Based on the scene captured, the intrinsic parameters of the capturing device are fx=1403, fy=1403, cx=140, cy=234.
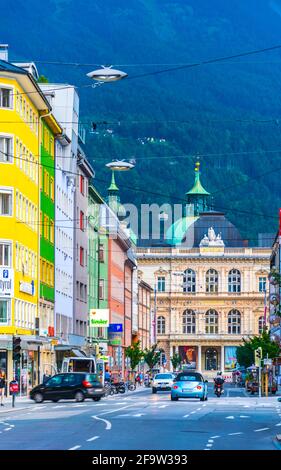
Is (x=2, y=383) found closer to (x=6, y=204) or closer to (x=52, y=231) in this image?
(x=6, y=204)

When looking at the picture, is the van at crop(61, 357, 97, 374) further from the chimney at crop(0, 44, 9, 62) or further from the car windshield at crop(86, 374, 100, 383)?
the chimney at crop(0, 44, 9, 62)

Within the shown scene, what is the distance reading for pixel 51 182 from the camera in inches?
4035

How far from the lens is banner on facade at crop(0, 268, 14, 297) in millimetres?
83312

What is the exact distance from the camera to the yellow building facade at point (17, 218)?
274 ft

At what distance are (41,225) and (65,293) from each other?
15.1m

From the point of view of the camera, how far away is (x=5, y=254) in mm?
84688

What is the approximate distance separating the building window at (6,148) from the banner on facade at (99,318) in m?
39.5

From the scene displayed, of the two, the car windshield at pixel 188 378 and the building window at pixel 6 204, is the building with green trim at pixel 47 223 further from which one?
the car windshield at pixel 188 378

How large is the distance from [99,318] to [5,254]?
39624 mm

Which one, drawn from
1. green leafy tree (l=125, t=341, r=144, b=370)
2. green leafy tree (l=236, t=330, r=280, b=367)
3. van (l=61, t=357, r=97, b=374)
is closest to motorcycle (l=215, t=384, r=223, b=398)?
van (l=61, t=357, r=97, b=374)

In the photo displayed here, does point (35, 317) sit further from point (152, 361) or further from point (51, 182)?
point (152, 361)

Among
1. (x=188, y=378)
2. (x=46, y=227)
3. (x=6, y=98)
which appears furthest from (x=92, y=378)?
(x=46, y=227)
